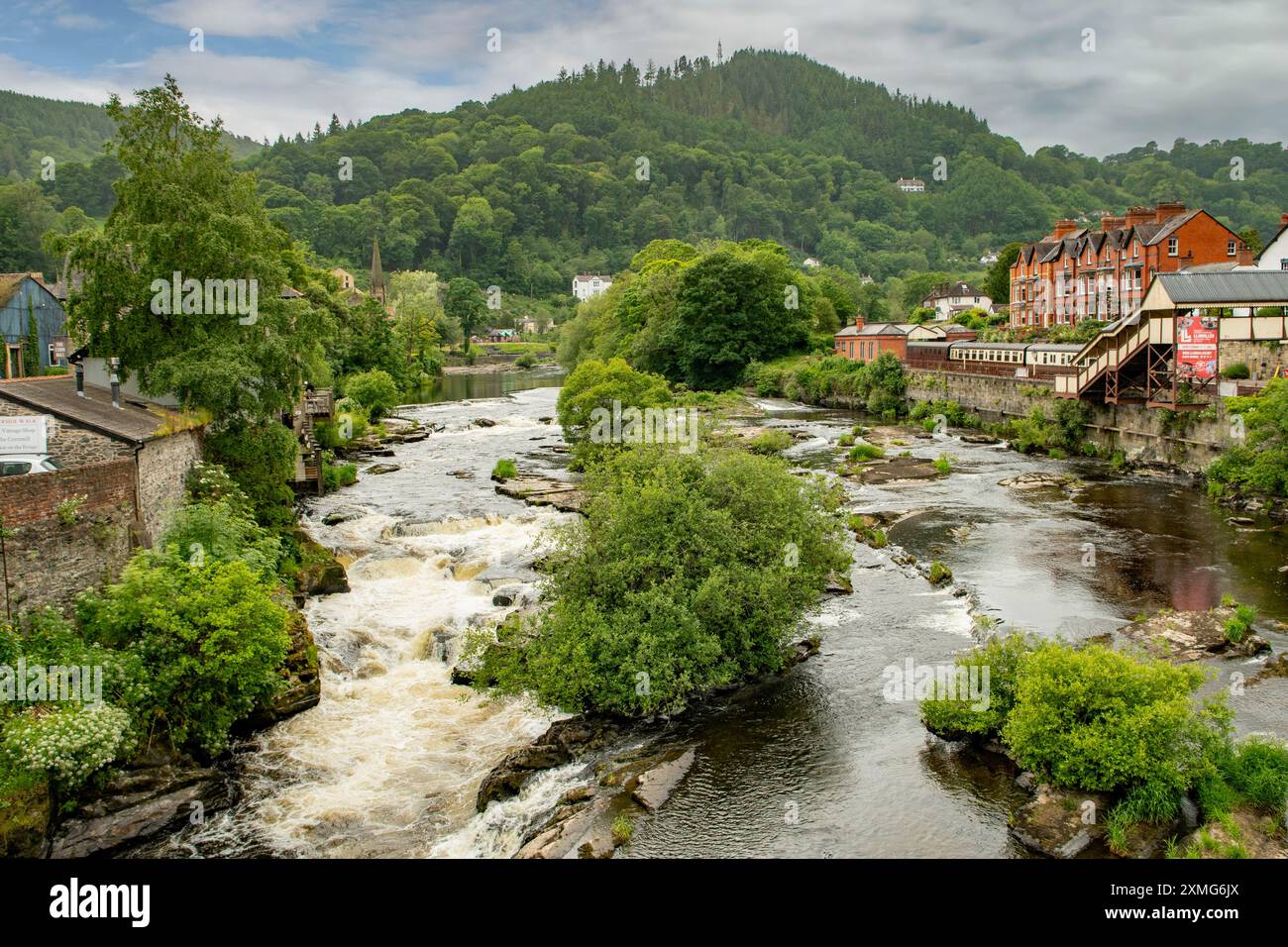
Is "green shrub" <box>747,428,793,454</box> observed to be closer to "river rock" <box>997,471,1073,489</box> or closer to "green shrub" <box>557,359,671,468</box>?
"green shrub" <box>557,359,671,468</box>

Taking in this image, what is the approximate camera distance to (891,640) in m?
24.9

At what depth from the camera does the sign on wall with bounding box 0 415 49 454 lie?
2092 cm

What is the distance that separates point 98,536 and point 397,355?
6212cm

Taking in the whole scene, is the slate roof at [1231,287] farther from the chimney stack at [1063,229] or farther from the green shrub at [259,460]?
the chimney stack at [1063,229]

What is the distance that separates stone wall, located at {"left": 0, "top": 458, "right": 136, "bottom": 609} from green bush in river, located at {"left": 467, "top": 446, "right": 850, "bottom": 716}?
807 centimetres

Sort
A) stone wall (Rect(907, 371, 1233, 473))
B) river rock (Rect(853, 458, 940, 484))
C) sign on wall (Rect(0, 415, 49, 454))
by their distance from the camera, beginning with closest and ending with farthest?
sign on wall (Rect(0, 415, 49, 454)), stone wall (Rect(907, 371, 1233, 473)), river rock (Rect(853, 458, 940, 484))

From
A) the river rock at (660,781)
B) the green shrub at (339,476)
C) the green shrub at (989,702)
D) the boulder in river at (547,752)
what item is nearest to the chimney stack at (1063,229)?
the green shrub at (339,476)

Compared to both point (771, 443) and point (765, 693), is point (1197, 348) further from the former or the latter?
point (765, 693)

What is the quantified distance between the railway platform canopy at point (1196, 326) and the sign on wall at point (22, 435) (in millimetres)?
43548

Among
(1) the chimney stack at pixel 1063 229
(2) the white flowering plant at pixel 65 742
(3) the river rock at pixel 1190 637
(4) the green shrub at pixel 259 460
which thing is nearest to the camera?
(2) the white flowering plant at pixel 65 742

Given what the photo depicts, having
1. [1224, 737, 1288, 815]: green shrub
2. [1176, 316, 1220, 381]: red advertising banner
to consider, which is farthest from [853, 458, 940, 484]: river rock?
[1224, 737, 1288, 815]: green shrub

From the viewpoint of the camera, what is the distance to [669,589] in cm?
2153

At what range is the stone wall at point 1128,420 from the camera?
140ft
